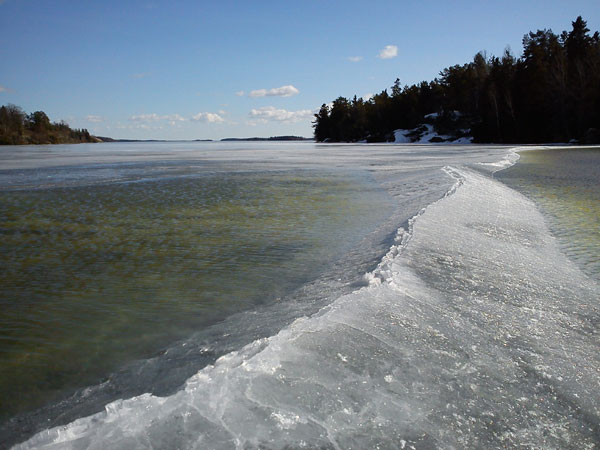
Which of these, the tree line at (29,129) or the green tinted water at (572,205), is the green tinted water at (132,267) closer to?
the green tinted water at (572,205)

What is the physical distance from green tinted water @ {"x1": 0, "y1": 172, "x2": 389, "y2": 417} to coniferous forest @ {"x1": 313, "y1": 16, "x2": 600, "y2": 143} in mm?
51618

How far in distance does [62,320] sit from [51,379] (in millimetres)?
961

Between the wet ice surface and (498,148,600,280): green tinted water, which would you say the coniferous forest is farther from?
the wet ice surface

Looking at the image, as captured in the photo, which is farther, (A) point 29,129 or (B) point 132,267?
(A) point 29,129

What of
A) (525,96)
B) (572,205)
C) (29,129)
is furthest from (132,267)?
(29,129)

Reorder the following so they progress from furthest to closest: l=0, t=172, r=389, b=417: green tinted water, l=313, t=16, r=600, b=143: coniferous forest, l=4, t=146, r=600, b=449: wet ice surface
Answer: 1. l=313, t=16, r=600, b=143: coniferous forest
2. l=0, t=172, r=389, b=417: green tinted water
3. l=4, t=146, r=600, b=449: wet ice surface

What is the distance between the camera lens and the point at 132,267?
4793 millimetres

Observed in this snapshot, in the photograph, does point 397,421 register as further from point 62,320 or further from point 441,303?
point 62,320

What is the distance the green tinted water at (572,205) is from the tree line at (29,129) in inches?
4519

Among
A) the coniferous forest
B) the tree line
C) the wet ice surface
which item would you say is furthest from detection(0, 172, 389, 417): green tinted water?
the tree line

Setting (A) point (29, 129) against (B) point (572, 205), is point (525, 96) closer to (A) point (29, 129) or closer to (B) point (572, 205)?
(B) point (572, 205)

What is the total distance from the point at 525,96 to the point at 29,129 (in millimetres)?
121013

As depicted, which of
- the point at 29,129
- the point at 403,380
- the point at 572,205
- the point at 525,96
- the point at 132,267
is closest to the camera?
the point at 403,380

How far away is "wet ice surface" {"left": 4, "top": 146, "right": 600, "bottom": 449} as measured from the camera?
195 centimetres
